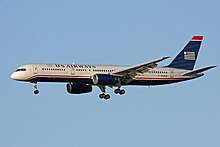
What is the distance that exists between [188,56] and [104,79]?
16349 mm

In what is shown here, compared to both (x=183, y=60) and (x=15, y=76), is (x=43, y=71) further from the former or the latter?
(x=183, y=60)

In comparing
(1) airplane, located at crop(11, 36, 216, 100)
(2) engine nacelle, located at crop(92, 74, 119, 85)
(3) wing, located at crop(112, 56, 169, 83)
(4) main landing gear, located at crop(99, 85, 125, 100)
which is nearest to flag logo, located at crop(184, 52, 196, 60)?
(1) airplane, located at crop(11, 36, 216, 100)

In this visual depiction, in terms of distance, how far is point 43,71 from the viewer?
90.2m

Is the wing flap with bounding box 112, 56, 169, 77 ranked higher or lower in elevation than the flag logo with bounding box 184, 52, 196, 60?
lower

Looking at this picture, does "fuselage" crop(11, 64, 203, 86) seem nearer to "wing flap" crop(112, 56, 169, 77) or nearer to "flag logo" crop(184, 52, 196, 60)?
"wing flap" crop(112, 56, 169, 77)

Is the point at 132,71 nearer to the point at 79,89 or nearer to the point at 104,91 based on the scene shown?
the point at 104,91

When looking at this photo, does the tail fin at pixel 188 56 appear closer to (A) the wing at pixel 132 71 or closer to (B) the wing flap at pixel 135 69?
(A) the wing at pixel 132 71

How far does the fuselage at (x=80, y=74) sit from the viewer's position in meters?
90.1

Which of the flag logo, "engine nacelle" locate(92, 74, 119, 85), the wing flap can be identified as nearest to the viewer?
the wing flap

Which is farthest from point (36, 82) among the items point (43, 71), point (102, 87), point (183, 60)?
point (183, 60)

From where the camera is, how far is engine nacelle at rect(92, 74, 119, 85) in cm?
9138

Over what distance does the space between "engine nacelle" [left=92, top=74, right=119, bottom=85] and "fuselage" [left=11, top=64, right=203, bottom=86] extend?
44.1 inches

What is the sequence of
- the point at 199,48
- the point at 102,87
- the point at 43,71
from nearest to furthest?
the point at 43,71 < the point at 102,87 < the point at 199,48

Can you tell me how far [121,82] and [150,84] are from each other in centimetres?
527
